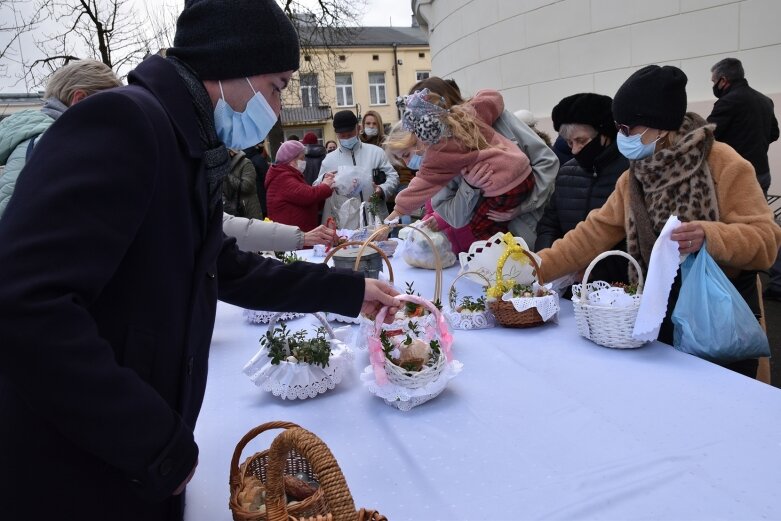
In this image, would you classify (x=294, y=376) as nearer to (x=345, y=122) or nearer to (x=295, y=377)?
(x=295, y=377)

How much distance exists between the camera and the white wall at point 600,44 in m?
4.88

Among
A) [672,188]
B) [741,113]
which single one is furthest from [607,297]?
[741,113]

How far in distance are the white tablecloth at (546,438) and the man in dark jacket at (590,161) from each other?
0.66 meters

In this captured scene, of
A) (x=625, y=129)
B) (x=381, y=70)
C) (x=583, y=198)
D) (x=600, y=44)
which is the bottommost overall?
(x=583, y=198)

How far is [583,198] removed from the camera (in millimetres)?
2482

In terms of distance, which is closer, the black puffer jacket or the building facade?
the black puffer jacket

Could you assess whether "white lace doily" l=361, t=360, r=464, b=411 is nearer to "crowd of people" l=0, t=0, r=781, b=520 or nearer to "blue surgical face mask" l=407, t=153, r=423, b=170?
"crowd of people" l=0, t=0, r=781, b=520

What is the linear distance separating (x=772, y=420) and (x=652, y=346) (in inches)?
20.3

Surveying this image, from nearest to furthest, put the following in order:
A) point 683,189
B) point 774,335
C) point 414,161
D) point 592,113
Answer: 1. point 683,189
2. point 592,113
3. point 414,161
4. point 774,335

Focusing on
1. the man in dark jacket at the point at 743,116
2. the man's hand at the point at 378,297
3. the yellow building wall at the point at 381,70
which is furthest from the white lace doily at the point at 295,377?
the yellow building wall at the point at 381,70

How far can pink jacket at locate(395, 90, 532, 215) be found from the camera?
259 centimetres

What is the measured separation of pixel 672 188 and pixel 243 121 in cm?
156

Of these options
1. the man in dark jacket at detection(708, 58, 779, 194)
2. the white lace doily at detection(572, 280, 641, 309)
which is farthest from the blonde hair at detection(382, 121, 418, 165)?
the man in dark jacket at detection(708, 58, 779, 194)

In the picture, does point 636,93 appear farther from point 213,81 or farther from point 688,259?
point 213,81
